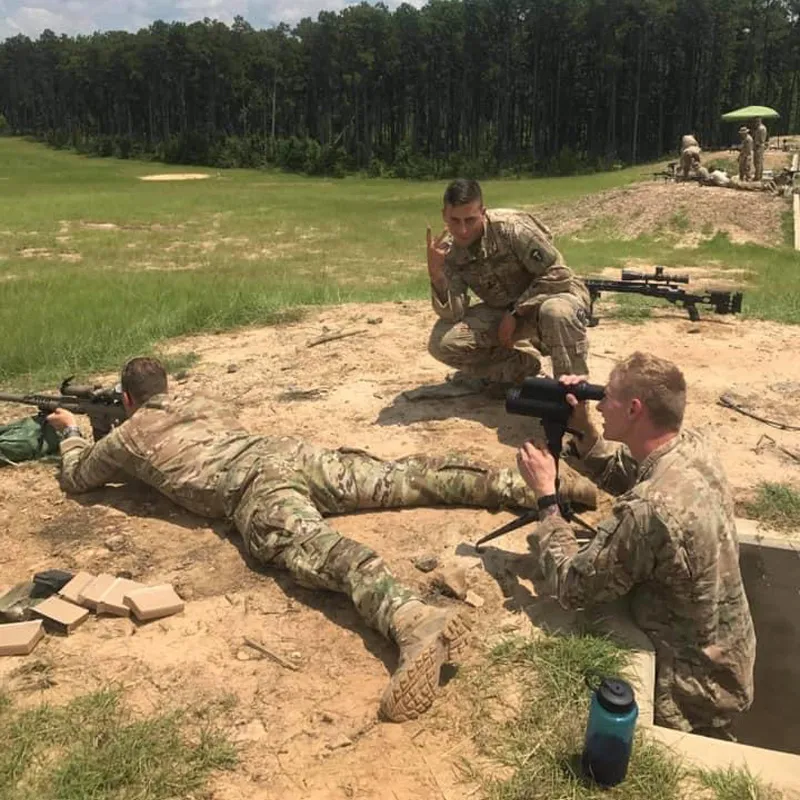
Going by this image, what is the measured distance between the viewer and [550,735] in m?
2.92

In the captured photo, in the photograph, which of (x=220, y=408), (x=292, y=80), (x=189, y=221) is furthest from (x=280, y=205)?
(x=292, y=80)

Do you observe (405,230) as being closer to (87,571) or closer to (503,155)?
(87,571)

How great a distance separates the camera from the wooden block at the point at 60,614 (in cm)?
365

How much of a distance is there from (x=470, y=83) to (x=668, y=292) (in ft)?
202

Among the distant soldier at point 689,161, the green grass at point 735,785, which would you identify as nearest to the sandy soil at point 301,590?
the green grass at point 735,785

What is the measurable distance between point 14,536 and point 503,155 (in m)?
61.3

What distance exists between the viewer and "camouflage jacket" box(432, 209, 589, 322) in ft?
19.7

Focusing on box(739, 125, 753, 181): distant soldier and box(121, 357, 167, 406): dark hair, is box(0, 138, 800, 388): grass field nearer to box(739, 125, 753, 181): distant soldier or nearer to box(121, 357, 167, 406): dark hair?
box(121, 357, 167, 406): dark hair

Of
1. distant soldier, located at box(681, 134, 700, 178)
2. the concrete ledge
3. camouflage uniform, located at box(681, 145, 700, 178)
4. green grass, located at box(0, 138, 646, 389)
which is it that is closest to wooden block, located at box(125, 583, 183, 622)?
the concrete ledge

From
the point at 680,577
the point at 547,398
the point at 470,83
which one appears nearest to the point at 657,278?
the point at 547,398

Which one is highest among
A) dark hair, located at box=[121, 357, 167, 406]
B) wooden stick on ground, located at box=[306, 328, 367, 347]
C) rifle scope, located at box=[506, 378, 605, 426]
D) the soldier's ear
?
the soldier's ear

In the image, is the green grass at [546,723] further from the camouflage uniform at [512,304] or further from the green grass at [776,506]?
the camouflage uniform at [512,304]

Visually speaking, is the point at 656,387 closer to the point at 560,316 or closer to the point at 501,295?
the point at 560,316

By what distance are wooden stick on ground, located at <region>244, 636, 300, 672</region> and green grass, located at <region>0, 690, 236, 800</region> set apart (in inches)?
15.4
